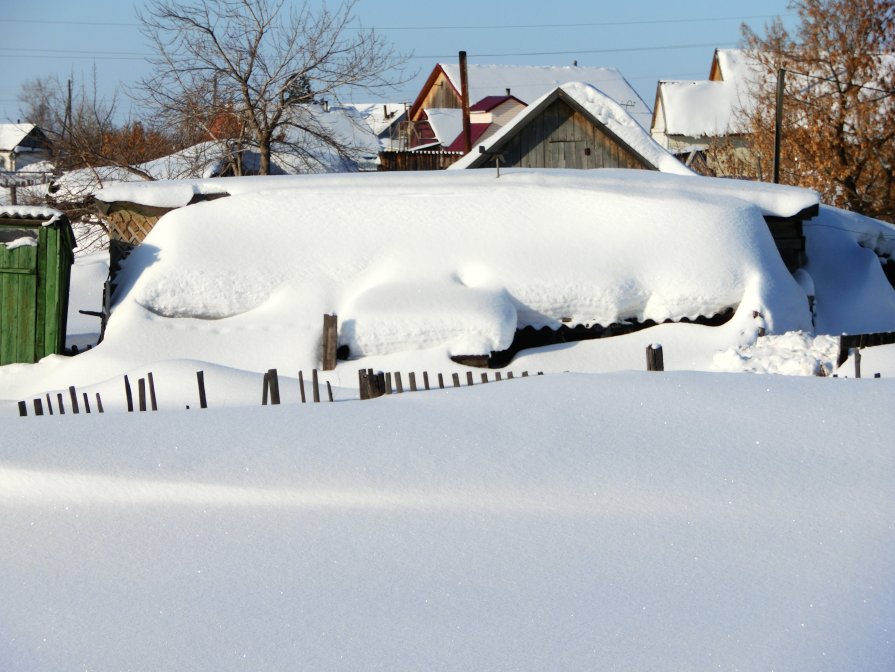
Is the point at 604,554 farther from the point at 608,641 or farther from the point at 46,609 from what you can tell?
the point at 46,609

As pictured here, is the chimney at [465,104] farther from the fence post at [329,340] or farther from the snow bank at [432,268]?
the fence post at [329,340]

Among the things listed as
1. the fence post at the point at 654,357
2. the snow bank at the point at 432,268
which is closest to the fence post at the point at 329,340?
the snow bank at the point at 432,268

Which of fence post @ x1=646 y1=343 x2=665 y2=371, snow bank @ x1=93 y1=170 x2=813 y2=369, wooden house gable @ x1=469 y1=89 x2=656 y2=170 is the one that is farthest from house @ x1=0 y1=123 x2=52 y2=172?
fence post @ x1=646 y1=343 x2=665 y2=371

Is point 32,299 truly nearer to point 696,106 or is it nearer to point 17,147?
point 696,106

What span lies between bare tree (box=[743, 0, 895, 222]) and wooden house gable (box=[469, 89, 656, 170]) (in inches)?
241

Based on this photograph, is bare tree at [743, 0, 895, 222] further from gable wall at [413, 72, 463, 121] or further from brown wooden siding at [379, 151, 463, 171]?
gable wall at [413, 72, 463, 121]

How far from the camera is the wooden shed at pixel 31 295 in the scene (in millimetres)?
13750

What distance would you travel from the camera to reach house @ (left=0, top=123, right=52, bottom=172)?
199 ft

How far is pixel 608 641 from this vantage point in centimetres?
421

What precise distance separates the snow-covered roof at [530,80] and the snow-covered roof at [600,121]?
84.0 feet

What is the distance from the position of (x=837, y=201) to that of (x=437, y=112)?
20742mm

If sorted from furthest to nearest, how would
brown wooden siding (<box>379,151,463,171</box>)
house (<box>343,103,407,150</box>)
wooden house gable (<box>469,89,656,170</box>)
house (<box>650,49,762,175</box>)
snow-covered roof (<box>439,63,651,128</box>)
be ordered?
1. house (<box>343,103,407,150</box>)
2. snow-covered roof (<box>439,63,651,128</box>)
3. house (<box>650,49,762,175</box>)
4. brown wooden siding (<box>379,151,463,171</box>)
5. wooden house gable (<box>469,89,656,170</box>)

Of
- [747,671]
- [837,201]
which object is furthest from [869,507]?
[837,201]

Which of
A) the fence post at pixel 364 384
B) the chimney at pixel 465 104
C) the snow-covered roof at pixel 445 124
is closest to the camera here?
the fence post at pixel 364 384
